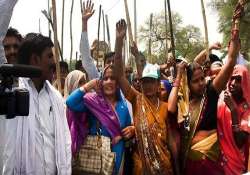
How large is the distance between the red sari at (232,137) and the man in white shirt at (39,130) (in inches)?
51.2

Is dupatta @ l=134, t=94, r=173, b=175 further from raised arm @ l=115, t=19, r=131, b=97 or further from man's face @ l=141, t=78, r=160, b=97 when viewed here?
raised arm @ l=115, t=19, r=131, b=97

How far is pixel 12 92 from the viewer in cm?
233

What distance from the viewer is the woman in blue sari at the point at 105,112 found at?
13.5 ft

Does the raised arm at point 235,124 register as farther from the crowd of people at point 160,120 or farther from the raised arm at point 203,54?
the raised arm at point 203,54

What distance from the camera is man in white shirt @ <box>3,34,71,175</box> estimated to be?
3.18 m

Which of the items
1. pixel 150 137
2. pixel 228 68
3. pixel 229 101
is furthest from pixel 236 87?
pixel 150 137

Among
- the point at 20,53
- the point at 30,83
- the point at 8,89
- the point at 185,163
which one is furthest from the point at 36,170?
the point at 185,163

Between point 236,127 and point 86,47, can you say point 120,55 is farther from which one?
point 236,127

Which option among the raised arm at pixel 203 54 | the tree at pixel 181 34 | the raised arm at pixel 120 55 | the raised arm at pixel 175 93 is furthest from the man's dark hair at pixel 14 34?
the tree at pixel 181 34

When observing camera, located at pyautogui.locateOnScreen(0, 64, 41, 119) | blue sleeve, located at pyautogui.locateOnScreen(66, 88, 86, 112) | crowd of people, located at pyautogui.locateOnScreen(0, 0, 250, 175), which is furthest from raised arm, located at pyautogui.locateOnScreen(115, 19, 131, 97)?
camera, located at pyautogui.locateOnScreen(0, 64, 41, 119)

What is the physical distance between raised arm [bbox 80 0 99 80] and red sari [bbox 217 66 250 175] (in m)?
1.29

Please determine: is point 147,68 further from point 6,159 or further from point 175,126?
point 6,159

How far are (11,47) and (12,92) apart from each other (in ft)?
5.14

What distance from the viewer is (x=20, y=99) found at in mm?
2344
